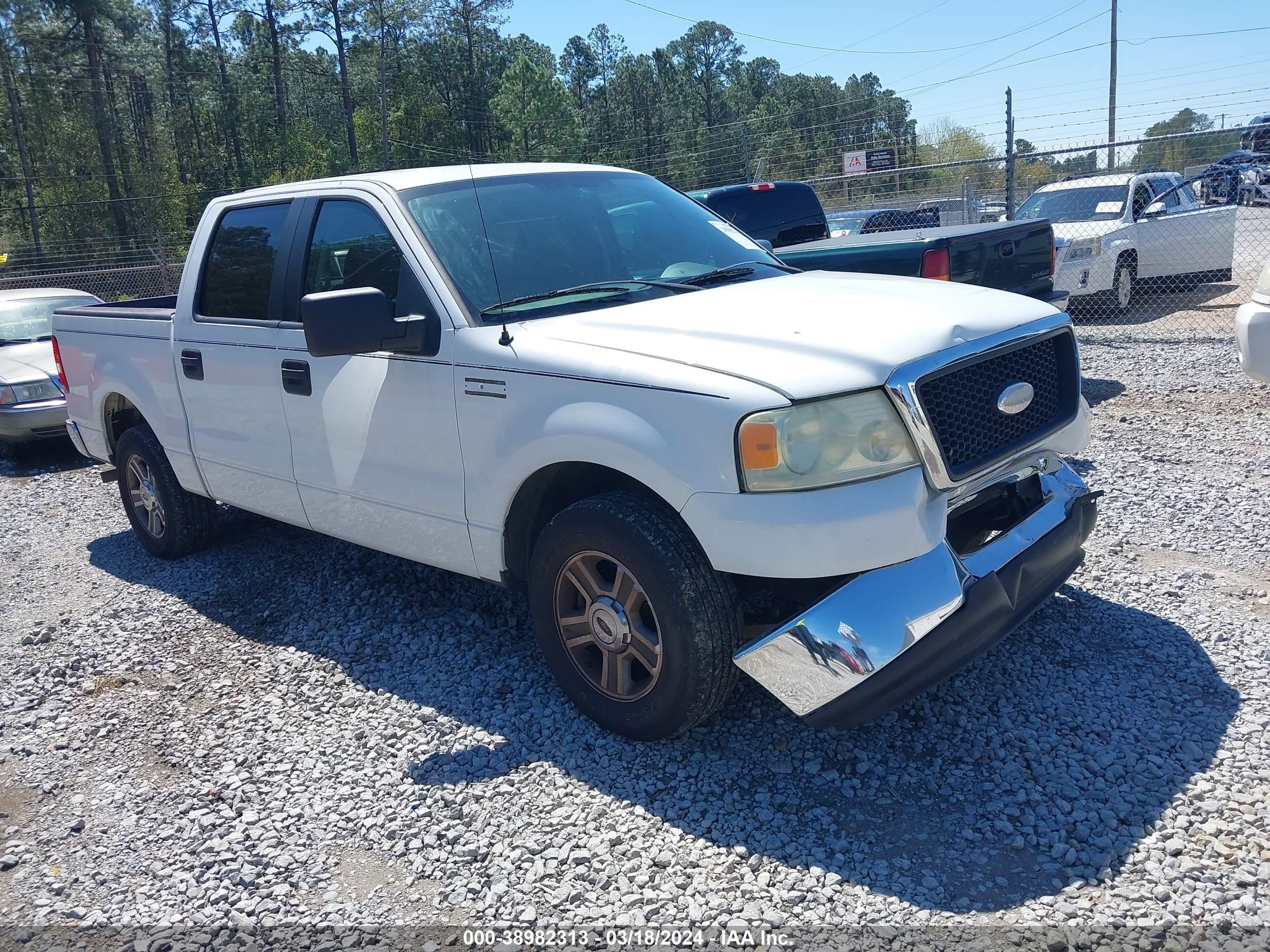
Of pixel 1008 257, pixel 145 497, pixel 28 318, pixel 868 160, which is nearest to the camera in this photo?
pixel 145 497

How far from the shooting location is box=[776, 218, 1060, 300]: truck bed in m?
6.27

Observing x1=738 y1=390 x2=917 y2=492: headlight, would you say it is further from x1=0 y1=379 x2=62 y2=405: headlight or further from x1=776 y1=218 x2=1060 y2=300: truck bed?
x1=0 y1=379 x2=62 y2=405: headlight

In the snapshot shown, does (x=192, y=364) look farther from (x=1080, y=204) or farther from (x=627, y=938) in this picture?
(x=1080, y=204)

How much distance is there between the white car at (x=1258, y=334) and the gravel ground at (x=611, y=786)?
2.68ft

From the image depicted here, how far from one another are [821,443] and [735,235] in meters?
2.09

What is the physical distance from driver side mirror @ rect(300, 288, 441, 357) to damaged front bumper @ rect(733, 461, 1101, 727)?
5.53ft

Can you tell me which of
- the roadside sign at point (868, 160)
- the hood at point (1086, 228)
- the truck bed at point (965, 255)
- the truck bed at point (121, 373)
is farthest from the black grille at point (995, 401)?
the roadside sign at point (868, 160)

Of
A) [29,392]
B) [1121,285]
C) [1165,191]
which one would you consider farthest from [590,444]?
[1165,191]

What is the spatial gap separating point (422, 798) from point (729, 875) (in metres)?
1.09

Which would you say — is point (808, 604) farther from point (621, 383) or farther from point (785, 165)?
point (785, 165)

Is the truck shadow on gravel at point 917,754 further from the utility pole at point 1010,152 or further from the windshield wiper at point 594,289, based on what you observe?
the utility pole at point 1010,152

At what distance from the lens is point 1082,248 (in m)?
11.3

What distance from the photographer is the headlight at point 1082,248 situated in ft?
36.7

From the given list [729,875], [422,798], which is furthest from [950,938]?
[422,798]
